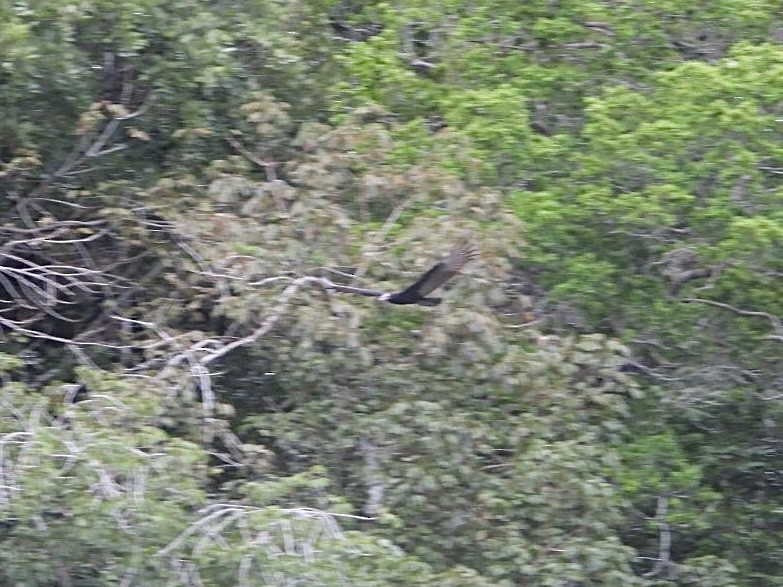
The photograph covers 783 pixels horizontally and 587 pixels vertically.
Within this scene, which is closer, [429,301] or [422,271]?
[429,301]

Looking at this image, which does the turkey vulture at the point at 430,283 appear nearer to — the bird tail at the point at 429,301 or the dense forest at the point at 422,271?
the bird tail at the point at 429,301

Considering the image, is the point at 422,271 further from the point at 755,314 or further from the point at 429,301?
the point at 755,314

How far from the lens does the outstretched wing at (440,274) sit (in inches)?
198

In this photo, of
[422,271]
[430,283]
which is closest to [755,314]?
[422,271]

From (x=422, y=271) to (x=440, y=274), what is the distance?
592 mm

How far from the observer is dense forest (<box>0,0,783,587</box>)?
556cm

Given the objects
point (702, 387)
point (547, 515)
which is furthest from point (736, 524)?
point (547, 515)

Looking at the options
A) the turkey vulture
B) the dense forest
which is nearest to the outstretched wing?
the turkey vulture

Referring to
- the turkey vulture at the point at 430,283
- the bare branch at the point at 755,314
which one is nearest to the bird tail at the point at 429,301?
the turkey vulture at the point at 430,283

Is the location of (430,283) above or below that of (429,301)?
above

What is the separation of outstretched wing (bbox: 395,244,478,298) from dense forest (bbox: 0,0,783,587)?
0.33 metres

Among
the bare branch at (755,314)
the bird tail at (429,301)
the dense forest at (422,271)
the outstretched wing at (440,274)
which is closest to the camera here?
the outstretched wing at (440,274)

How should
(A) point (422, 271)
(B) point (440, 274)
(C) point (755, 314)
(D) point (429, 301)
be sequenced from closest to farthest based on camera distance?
1. (B) point (440, 274)
2. (D) point (429, 301)
3. (A) point (422, 271)
4. (C) point (755, 314)

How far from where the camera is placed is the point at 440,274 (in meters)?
5.06
